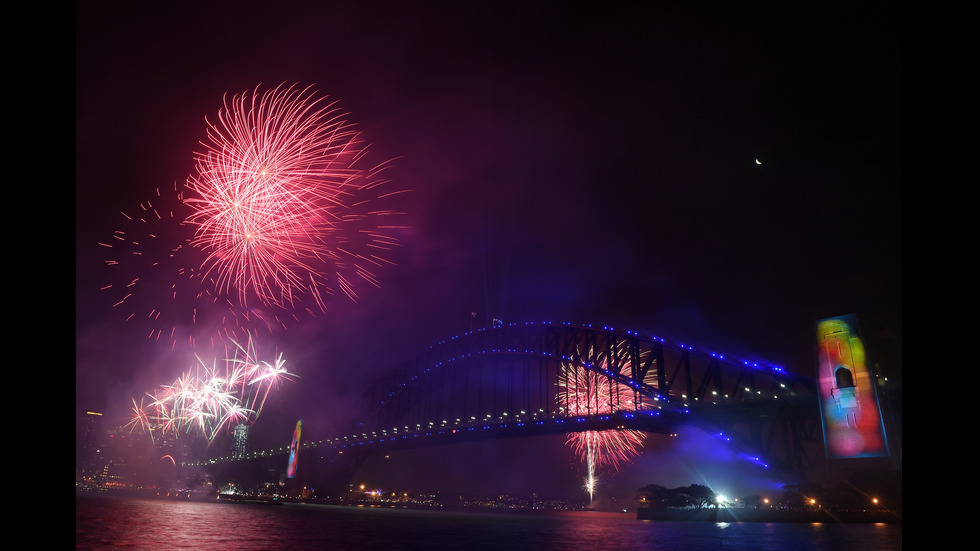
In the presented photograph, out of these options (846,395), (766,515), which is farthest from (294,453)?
(846,395)

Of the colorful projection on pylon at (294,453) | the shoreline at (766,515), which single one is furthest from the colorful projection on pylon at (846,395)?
the colorful projection on pylon at (294,453)

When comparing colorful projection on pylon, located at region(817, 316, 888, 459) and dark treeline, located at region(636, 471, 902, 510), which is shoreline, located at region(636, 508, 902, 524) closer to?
dark treeline, located at region(636, 471, 902, 510)

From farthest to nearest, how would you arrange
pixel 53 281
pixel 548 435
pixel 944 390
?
pixel 548 435 → pixel 53 281 → pixel 944 390

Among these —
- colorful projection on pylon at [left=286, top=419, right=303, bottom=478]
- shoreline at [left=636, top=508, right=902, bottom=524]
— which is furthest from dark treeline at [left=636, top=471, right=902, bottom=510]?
colorful projection on pylon at [left=286, top=419, right=303, bottom=478]

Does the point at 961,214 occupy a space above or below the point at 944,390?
above

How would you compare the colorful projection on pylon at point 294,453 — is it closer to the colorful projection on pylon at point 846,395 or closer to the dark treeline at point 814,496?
the dark treeline at point 814,496

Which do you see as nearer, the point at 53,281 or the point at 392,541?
the point at 53,281

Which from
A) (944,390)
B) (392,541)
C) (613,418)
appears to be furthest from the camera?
(613,418)

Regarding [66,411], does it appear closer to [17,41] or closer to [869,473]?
[17,41]

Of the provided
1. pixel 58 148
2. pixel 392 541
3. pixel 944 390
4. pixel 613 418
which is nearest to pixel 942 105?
pixel 944 390
